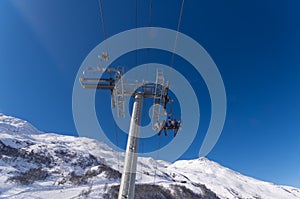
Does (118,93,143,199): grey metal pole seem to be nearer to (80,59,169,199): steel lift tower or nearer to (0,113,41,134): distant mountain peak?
(80,59,169,199): steel lift tower

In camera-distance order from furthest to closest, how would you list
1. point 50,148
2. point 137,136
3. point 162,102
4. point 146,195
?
point 50,148, point 146,195, point 162,102, point 137,136

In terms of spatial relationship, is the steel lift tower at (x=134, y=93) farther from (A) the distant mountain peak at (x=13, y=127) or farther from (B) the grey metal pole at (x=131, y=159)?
(A) the distant mountain peak at (x=13, y=127)

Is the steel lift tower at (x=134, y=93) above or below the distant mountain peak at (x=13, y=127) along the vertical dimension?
below

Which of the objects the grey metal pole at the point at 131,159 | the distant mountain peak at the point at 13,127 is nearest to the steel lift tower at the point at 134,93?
the grey metal pole at the point at 131,159

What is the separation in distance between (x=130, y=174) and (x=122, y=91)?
10.7 ft

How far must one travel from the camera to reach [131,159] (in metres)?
5.84

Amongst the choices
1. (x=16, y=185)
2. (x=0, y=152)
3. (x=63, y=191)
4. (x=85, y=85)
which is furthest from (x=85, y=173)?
(x=85, y=85)

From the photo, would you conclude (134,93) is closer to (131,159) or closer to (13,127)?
(131,159)

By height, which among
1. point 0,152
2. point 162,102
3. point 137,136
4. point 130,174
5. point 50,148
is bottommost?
point 130,174

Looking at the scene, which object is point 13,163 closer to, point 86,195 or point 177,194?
point 86,195

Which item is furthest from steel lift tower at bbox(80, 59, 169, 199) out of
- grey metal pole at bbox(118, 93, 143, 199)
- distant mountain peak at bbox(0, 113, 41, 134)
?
distant mountain peak at bbox(0, 113, 41, 134)

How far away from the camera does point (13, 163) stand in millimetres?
62156

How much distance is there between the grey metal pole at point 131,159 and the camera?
5516 mm

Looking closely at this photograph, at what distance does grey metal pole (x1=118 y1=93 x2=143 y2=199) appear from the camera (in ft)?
18.1
